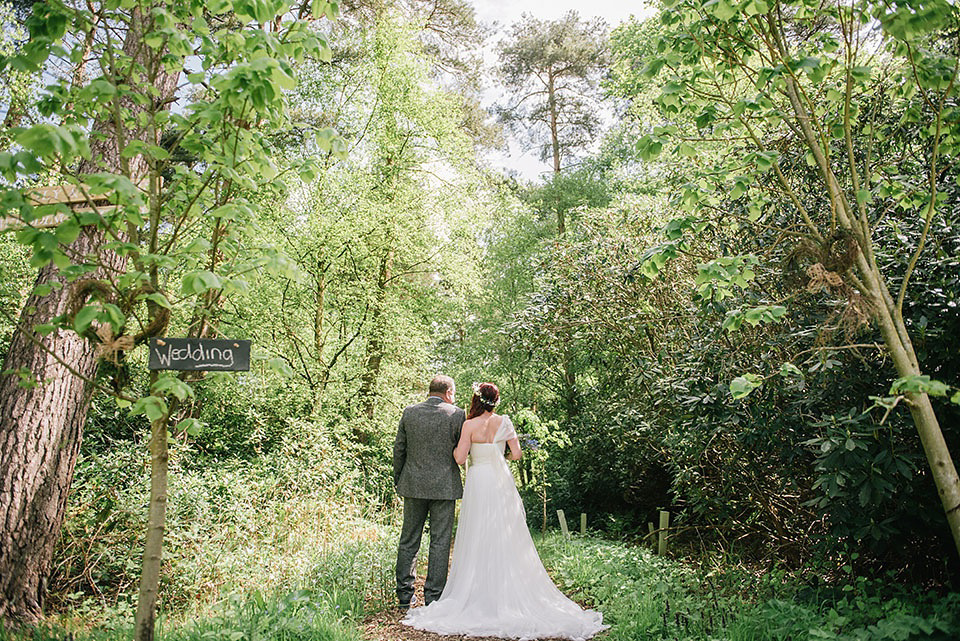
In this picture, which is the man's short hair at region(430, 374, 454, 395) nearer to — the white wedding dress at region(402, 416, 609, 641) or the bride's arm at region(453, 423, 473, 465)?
the bride's arm at region(453, 423, 473, 465)

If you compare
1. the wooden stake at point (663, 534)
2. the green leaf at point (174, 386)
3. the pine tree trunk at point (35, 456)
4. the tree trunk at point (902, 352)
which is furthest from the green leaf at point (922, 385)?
the pine tree trunk at point (35, 456)

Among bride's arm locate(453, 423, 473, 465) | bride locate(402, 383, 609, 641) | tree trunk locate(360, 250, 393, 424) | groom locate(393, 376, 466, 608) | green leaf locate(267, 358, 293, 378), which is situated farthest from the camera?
tree trunk locate(360, 250, 393, 424)

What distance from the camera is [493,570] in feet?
17.1

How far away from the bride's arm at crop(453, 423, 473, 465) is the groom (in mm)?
44

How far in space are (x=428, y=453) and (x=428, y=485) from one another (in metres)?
0.27

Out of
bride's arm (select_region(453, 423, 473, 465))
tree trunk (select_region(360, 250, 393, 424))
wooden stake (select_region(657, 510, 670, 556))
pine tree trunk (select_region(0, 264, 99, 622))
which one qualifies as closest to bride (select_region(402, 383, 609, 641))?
bride's arm (select_region(453, 423, 473, 465))

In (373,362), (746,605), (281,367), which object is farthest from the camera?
(373,362)

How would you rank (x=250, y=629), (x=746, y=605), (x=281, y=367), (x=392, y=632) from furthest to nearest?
1. (x=392, y=632)
2. (x=746, y=605)
3. (x=250, y=629)
4. (x=281, y=367)

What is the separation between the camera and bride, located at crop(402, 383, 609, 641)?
470 centimetres

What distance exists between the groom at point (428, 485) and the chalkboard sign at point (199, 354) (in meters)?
2.67

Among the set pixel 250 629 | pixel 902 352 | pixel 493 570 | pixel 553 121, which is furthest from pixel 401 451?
pixel 553 121

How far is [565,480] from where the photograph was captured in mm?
10688

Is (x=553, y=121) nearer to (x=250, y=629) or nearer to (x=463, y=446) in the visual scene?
(x=463, y=446)

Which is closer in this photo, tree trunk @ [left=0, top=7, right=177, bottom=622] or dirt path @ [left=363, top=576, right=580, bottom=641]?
tree trunk @ [left=0, top=7, right=177, bottom=622]
